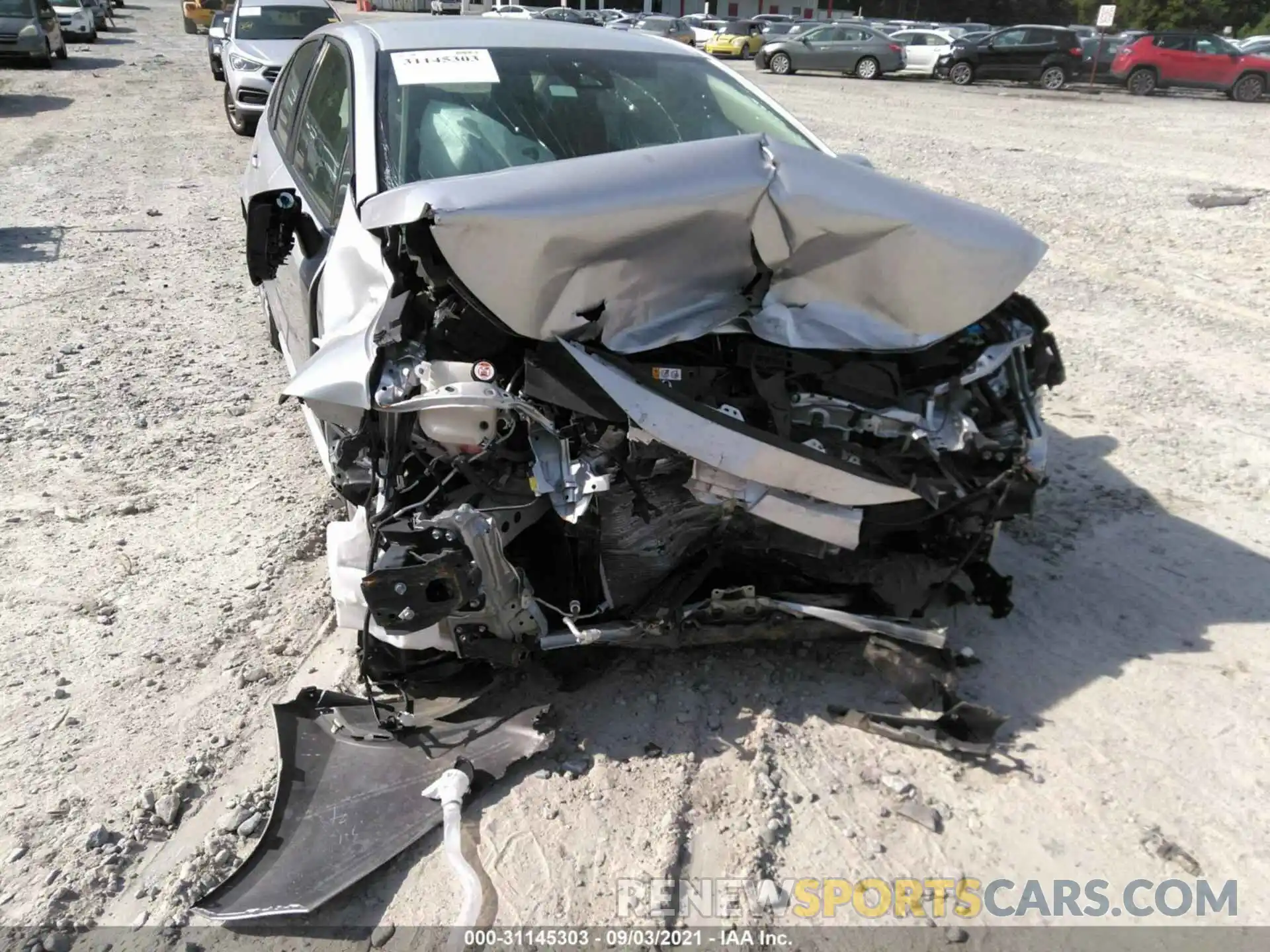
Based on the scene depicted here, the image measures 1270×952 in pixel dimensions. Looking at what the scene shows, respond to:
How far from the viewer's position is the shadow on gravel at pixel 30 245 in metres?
7.10

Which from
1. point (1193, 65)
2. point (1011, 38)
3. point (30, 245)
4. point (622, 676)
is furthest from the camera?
point (1011, 38)

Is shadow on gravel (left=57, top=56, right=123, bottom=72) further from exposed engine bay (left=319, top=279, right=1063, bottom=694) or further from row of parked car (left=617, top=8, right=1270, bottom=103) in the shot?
exposed engine bay (left=319, top=279, right=1063, bottom=694)

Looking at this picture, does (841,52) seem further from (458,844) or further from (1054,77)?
(458,844)

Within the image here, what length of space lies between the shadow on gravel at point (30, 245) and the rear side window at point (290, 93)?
3.40 metres

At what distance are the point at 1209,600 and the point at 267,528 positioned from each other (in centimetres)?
388

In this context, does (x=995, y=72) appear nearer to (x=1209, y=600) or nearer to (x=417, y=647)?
(x=1209, y=600)

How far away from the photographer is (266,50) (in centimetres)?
1153

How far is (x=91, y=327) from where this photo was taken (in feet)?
18.9

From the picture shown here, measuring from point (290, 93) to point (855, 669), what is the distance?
13.9ft

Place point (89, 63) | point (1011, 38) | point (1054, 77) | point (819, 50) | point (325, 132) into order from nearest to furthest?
point (325, 132) → point (89, 63) → point (1054, 77) → point (1011, 38) → point (819, 50)

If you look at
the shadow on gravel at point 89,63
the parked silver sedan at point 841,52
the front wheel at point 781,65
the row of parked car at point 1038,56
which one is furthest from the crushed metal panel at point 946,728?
the front wheel at point 781,65

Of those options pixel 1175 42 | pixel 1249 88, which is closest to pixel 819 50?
pixel 1175 42

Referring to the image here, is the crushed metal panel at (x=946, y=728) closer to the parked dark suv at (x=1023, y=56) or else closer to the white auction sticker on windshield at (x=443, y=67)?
the white auction sticker on windshield at (x=443, y=67)

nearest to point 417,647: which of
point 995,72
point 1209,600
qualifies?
point 1209,600
